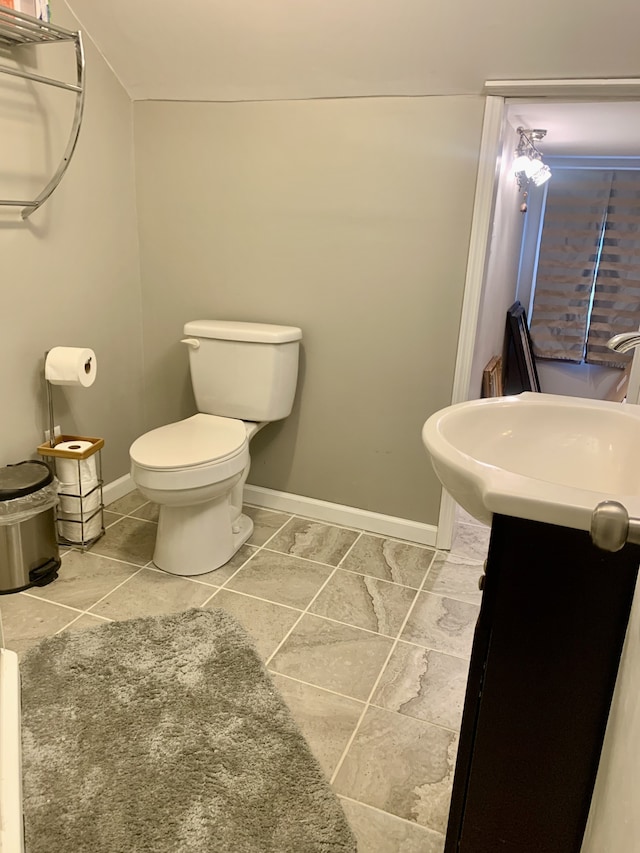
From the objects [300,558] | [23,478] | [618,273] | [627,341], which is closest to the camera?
[627,341]

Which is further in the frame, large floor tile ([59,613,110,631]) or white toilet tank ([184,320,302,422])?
white toilet tank ([184,320,302,422])

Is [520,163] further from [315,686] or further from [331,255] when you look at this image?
[315,686]

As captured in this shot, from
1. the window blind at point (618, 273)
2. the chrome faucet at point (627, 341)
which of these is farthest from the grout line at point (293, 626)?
the window blind at point (618, 273)

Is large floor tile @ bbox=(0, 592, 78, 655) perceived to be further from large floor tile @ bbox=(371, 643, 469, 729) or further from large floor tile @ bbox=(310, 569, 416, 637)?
large floor tile @ bbox=(371, 643, 469, 729)

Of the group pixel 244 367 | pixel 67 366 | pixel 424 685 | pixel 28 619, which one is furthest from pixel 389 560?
pixel 67 366

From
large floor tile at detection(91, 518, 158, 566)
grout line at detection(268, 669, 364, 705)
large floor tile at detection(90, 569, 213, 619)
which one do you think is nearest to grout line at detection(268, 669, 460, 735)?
grout line at detection(268, 669, 364, 705)

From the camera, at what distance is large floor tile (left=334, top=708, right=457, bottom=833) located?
56.7 inches

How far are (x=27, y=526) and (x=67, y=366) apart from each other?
0.58m

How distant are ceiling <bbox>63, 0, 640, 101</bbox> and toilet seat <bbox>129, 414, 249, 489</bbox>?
4.19 feet

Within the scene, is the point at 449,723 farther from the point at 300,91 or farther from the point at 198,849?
the point at 300,91

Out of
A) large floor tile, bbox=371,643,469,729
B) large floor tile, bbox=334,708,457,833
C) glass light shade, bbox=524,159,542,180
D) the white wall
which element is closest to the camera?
large floor tile, bbox=334,708,457,833

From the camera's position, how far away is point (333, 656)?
192cm

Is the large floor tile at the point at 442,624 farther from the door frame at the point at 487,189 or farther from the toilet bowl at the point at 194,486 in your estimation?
the toilet bowl at the point at 194,486

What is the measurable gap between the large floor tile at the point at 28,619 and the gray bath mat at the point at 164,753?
6cm
